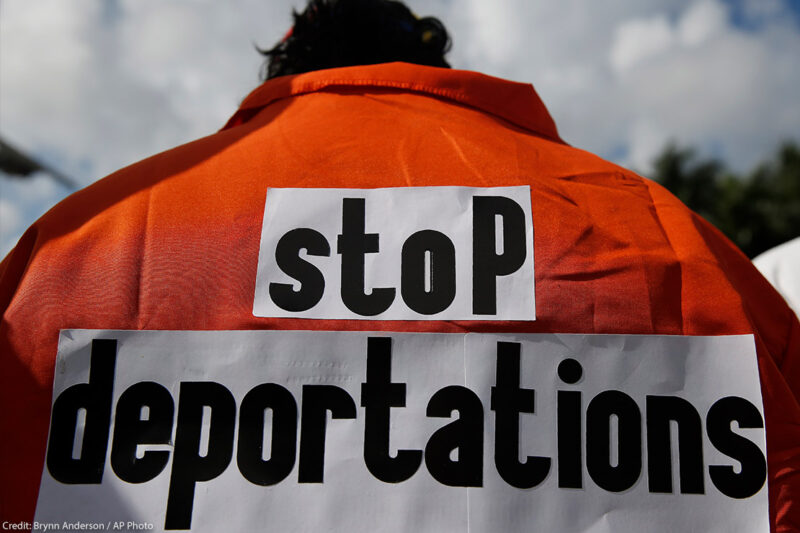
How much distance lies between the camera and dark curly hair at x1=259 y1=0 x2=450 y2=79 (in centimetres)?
159

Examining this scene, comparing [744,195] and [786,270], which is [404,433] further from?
[744,195]

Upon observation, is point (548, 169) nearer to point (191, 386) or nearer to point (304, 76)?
point (304, 76)

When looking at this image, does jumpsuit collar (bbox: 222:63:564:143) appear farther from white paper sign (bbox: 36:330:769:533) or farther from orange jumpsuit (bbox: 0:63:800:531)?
white paper sign (bbox: 36:330:769:533)

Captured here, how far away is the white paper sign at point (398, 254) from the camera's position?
1.05 meters

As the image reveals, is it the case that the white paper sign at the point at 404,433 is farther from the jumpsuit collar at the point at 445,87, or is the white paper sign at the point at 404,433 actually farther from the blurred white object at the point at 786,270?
the blurred white object at the point at 786,270

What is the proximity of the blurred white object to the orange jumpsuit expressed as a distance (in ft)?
2.54

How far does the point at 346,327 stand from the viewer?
3.40ft

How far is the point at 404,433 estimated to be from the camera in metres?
1.01

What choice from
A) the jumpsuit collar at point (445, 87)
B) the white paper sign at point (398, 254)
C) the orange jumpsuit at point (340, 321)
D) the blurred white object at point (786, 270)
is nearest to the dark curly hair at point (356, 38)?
the jumpsuit collar at point (445, 87)

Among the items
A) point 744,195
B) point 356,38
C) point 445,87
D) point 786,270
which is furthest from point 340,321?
point 744,195

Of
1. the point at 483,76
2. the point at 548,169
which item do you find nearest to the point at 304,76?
the point at 483,76

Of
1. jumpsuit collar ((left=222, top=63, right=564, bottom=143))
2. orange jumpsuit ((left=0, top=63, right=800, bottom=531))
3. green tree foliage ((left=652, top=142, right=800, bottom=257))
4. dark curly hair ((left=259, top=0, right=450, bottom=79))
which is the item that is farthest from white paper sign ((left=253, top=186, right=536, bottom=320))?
green tree foliage ((left=652, top=142, right=800, bottom=257))

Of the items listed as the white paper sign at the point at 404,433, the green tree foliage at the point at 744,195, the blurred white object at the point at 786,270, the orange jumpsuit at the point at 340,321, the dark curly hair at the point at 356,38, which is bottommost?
the white paper sign at the point at 404,433

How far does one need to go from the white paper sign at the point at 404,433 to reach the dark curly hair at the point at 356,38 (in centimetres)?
81
